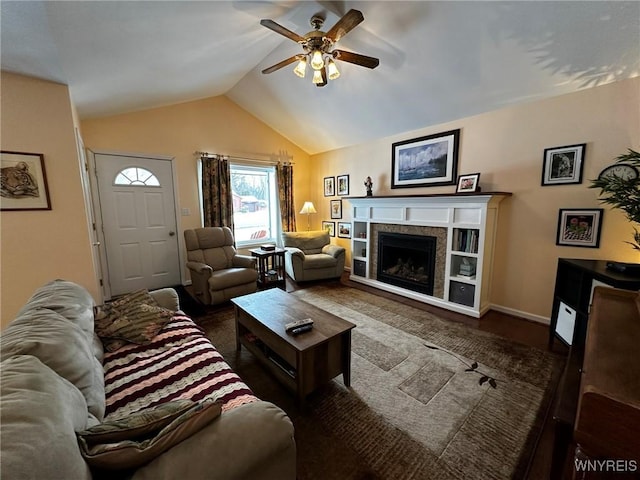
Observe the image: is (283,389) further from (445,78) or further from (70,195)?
(445,78)

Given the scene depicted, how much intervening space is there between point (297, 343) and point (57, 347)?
108 centimetres

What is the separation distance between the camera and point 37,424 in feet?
1.94

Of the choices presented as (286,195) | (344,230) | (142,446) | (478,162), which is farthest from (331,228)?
(142,446)

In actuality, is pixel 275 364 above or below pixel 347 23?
below

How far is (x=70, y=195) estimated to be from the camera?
7.77 ft

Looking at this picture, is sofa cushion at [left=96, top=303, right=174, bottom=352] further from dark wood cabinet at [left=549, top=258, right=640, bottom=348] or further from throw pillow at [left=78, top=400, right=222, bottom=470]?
dark wood cabinet at [left=549, top=258, right=640, bottom=348]

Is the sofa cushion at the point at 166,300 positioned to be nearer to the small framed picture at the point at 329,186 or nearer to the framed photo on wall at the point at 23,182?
the framed photo on wall at the point at 23,182

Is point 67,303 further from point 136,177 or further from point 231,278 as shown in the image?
point 136,177

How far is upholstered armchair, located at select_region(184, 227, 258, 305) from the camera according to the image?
10.6 ft

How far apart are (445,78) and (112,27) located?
2961mm

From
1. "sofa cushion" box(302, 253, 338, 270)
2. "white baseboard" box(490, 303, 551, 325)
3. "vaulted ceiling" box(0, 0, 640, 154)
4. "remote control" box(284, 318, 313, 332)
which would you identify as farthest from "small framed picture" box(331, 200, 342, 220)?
"remote control" box(284, 318, 313, 332)

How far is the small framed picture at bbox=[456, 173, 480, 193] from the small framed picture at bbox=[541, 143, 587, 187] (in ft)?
1.99

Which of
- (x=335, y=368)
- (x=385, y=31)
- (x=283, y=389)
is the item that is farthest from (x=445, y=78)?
(x=283, y=389)

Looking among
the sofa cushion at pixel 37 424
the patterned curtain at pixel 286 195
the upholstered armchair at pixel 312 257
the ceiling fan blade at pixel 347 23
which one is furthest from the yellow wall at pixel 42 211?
the patterned curtain at pixel 286 195
